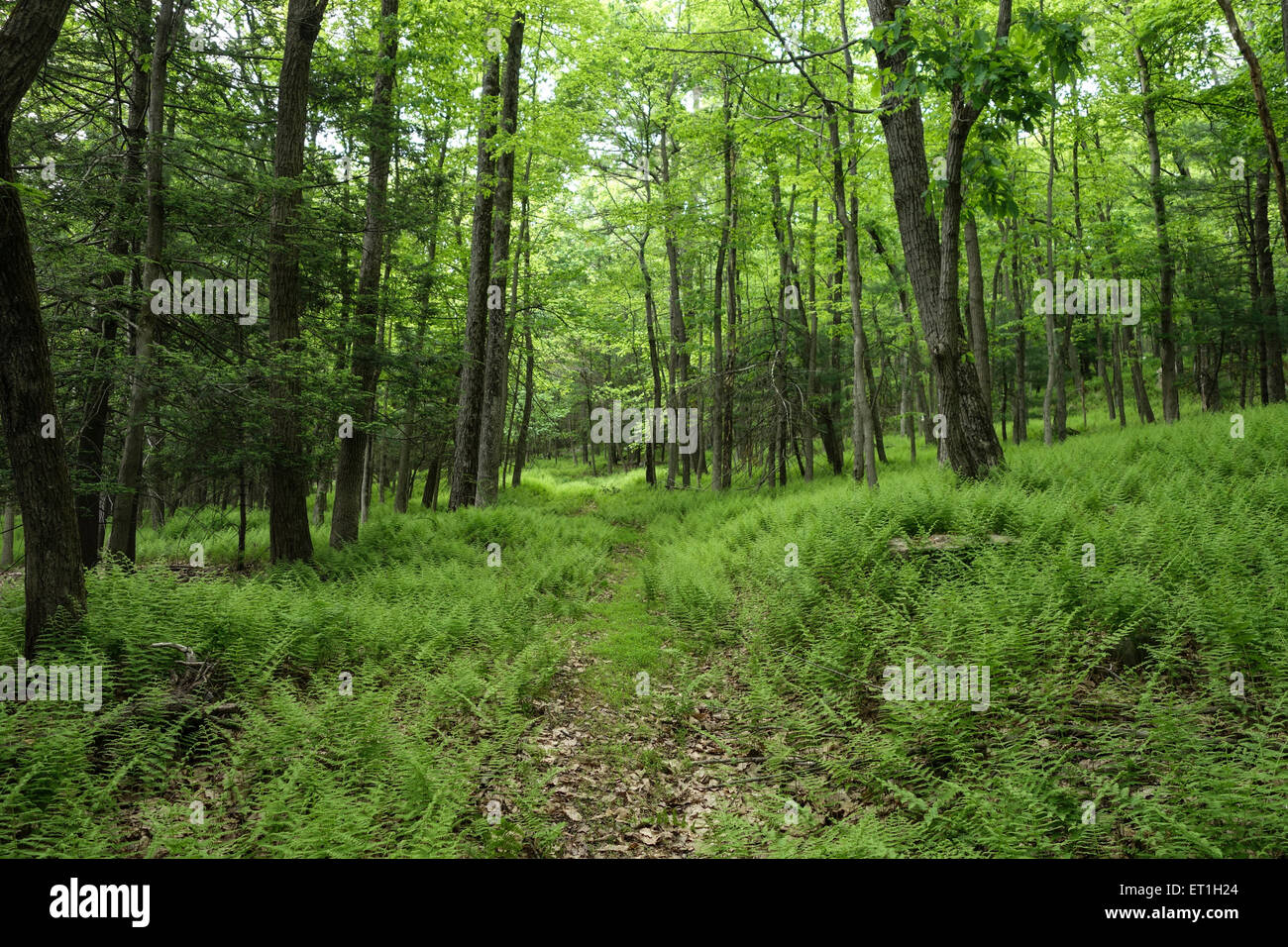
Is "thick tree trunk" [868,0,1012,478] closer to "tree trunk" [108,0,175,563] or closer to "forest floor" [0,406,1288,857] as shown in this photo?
"forest floor" [0,406,1288,857]

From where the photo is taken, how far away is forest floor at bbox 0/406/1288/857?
140 inches

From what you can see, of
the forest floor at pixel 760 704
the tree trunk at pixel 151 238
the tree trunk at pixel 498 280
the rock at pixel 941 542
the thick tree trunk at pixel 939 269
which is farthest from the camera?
the tree trunk at pixel 498 280

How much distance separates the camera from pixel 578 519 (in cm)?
1661

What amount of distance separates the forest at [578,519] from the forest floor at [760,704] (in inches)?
1.8

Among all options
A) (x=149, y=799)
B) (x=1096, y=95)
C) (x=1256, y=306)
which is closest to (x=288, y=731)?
(x=149, y=799)

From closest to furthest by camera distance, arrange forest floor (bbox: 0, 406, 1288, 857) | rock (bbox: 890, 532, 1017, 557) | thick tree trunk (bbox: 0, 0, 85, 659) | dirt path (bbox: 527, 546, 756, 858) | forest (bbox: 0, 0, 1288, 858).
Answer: forest floor (bbox: 0, 406, 1288, 857) → forest (bbox: 0, 0, 1288, 858) → dirt path (bbox: 527, 546, 756, 858) → thick tree trunk (bbox: 0, 0, 85, 659) → rock (bbox: 890, 532, 1017, 557)

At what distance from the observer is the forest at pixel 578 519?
Answer: 401 centimetres

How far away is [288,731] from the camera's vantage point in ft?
15.2

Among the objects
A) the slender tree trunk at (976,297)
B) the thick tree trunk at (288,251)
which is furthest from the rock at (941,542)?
the slender tree trunk at (976,297)

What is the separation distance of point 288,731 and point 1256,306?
25.1 meters

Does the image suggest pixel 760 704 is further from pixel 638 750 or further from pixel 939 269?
pixel 939 269

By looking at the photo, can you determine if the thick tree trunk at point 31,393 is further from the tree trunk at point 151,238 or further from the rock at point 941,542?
the rock at point 941,542

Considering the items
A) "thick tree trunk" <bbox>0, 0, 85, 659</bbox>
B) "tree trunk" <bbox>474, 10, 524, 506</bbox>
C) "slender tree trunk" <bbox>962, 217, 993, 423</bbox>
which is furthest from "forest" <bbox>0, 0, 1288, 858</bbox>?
"slender tree trunk" <bbox>962, 217, 993, 423</bbox>

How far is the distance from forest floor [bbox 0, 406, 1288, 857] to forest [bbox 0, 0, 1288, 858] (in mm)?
45
